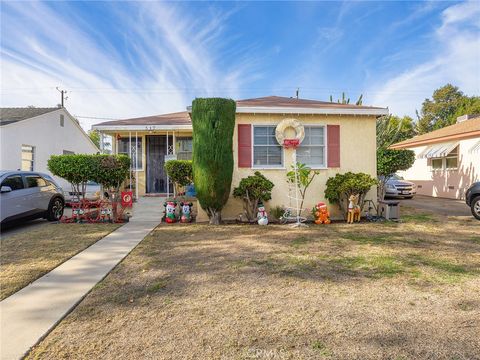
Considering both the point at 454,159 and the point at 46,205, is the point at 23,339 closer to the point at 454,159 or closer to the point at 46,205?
the point at 46,205


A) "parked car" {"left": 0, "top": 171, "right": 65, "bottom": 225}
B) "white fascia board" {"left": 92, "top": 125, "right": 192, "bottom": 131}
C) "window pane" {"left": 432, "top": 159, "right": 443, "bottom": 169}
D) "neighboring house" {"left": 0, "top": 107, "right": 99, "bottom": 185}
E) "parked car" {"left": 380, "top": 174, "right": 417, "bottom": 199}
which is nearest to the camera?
"parked car" {"left": 0, "top": 171, "right": 65, "bottom": 225}

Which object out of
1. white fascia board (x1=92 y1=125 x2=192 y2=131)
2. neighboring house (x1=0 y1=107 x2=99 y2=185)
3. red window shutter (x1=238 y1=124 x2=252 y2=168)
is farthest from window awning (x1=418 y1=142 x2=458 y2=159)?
neighboring house (x1=0 y1=107 x2=99 y2=185)

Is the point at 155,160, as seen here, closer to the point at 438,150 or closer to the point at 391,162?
the point at 391,162

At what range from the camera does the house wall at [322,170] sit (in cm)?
888

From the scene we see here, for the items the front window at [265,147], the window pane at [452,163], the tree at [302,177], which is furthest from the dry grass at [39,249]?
the window pane at [452,163]

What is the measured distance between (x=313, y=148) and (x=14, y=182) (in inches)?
344

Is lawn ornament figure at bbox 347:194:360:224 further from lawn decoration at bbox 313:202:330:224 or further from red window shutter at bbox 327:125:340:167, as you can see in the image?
red window shutter at bbox 327:125:340:167

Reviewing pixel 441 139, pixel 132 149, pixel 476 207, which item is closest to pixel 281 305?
pixel 476 207

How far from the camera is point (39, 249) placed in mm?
5715

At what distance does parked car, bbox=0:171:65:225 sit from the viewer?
725cm

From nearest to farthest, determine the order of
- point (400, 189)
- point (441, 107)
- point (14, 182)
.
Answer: point (14, 182) < point (400, 189) < point (441, 107)

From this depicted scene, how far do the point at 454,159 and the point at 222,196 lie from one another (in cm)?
1442

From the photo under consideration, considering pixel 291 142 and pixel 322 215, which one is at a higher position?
pixel 291 142

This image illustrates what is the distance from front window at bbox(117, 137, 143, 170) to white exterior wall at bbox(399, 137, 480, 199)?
16.0 meters
